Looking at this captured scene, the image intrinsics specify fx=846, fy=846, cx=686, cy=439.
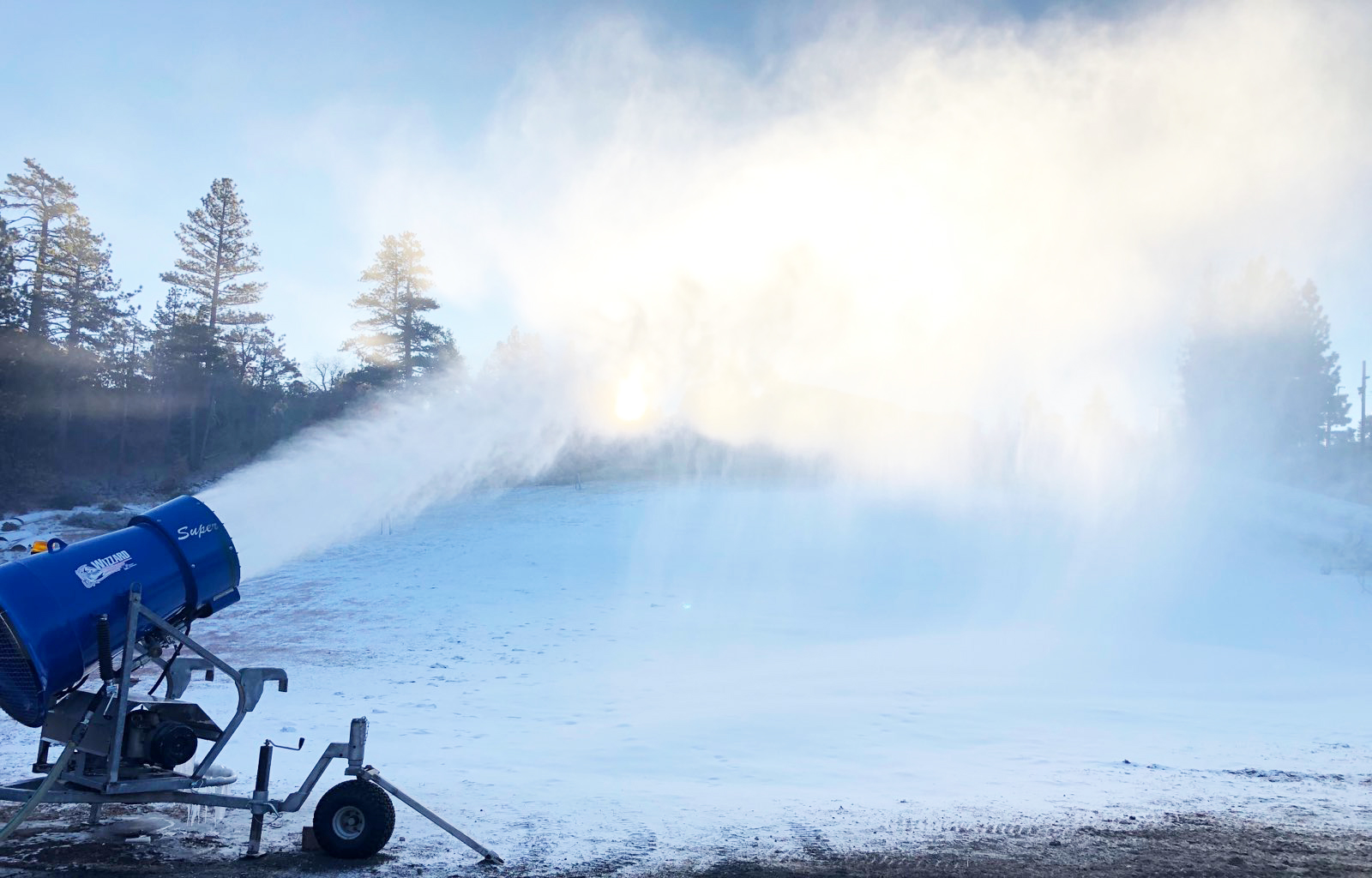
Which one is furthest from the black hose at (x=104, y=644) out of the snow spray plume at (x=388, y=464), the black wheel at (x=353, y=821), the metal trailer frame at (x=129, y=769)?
the snow spray plume at (x=388, y=464)

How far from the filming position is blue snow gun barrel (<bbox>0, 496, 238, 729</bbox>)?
5.43 meters

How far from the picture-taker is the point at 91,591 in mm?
5762

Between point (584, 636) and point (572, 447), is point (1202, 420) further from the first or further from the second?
point (584, 636)

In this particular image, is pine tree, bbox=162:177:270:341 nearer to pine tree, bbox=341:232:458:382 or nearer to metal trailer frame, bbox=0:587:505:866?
pine tree, bbox=341:232:458:382

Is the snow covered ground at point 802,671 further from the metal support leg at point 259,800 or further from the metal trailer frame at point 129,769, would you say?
the metal trailer frame at point 129,769

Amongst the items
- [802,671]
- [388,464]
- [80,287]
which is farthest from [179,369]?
[802,671]

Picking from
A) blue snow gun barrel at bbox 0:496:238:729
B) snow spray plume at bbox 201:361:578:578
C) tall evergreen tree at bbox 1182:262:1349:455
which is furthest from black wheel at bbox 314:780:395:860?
tall evergreen tree at bbox 1182:262:1349:455

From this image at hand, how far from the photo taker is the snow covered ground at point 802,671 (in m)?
7.67

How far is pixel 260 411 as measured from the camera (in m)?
51.2

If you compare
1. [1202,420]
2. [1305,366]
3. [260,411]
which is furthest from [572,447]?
[1305,366]

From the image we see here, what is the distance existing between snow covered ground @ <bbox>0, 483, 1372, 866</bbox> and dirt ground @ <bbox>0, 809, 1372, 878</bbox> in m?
0.20

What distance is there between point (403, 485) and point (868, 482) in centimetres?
2189

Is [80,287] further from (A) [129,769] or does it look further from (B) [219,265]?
(A) [129,769]

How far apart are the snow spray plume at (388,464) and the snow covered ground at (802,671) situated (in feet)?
6.60
